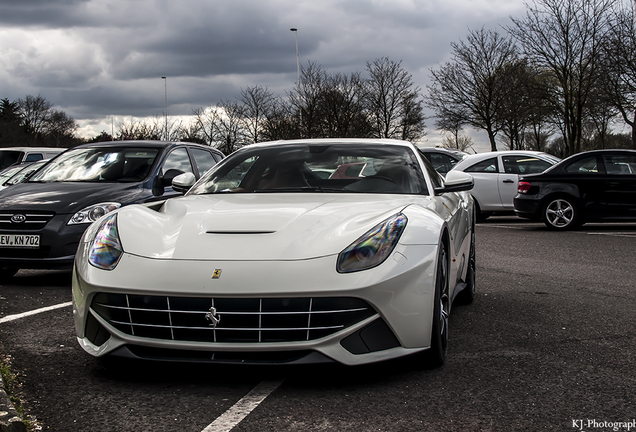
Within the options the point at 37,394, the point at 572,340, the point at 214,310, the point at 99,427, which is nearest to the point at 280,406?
the point at 214,310

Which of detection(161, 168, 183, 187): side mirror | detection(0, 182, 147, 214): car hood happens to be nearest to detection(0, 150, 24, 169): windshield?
detection(0, 182, 147, 214): car hood

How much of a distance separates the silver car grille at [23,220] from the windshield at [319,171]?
2506 mm

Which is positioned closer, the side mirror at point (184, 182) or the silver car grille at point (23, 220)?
the side mirror at point (184, 182)

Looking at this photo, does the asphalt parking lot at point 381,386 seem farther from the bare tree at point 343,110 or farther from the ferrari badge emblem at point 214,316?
the bare tree at point 343,110

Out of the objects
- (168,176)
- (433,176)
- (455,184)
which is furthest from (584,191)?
(455,184)

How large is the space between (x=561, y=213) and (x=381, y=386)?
10183mm

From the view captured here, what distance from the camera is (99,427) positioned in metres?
2.78

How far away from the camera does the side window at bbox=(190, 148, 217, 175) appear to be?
9211mm

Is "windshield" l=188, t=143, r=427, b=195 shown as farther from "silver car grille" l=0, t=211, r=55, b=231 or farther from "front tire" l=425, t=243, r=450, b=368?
"silver car grille" l=0, t=211, r=55, b=231

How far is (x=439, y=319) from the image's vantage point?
3.50 m

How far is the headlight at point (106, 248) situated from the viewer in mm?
3389

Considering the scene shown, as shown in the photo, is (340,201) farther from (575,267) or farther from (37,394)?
(575,267)

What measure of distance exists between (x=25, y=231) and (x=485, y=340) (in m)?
4.57

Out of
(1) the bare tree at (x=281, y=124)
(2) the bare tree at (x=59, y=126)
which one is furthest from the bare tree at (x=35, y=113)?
(1) the bare tree at (x=281, y=124)
